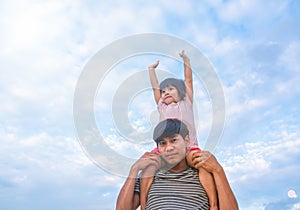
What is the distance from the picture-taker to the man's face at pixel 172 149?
3.77 metres

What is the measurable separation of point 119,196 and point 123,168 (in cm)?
31

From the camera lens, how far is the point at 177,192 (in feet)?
11.7

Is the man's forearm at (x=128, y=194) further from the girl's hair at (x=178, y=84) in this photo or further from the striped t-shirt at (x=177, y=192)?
the girl's hair at (x=178, y=84)

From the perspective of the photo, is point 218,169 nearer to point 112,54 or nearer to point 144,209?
point 144,209

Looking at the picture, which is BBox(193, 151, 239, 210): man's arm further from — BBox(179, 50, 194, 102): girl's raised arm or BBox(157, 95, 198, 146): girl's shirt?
BBox(179, 50, 194, 102): girl's raised arm

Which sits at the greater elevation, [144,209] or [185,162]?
[185,162]

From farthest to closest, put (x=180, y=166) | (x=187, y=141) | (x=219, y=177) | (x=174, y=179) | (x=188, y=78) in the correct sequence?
1. (x=188, y=78)
2. (x=187, y=141)
3. (x=180, y=166)
4. (x=174, y=179)
5. (x=219, y=177)

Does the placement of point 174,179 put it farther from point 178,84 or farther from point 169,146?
point 178,84

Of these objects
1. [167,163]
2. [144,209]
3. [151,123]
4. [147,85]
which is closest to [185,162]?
[167,163]

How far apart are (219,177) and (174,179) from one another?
468 millimetres

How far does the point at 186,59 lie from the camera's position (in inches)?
216

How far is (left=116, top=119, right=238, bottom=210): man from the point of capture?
11.4 ft

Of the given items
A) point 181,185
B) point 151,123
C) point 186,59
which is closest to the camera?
point 181,185

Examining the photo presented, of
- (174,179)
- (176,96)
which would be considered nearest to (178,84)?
(176,96)
